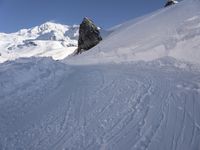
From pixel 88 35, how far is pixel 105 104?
2486 cm

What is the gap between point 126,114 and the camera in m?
8.62

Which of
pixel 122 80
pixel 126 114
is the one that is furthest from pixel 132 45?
pixel 126 114

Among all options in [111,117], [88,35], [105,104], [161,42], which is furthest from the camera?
[88,35]

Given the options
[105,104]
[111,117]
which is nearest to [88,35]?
[105,104]

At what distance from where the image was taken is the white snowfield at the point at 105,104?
745 centimetres

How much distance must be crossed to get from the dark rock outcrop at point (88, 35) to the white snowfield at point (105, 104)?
58.7ft

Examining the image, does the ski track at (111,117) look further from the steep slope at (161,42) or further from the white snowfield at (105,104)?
the steep slope at (161,42)

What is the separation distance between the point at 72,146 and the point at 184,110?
10.4ft

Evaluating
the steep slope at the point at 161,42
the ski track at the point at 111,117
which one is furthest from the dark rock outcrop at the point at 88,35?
the ski track at the point at 111,117

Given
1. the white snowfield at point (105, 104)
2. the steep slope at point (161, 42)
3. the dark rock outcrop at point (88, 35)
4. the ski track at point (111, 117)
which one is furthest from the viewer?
the dark rock outcrop at point (88, 35)

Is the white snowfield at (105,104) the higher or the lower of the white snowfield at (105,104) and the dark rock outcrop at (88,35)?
the lower

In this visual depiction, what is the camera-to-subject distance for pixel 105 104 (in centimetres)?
945

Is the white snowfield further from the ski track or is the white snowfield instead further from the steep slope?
the steep slope

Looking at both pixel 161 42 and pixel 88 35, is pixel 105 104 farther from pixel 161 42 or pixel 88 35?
pixel 88 35
